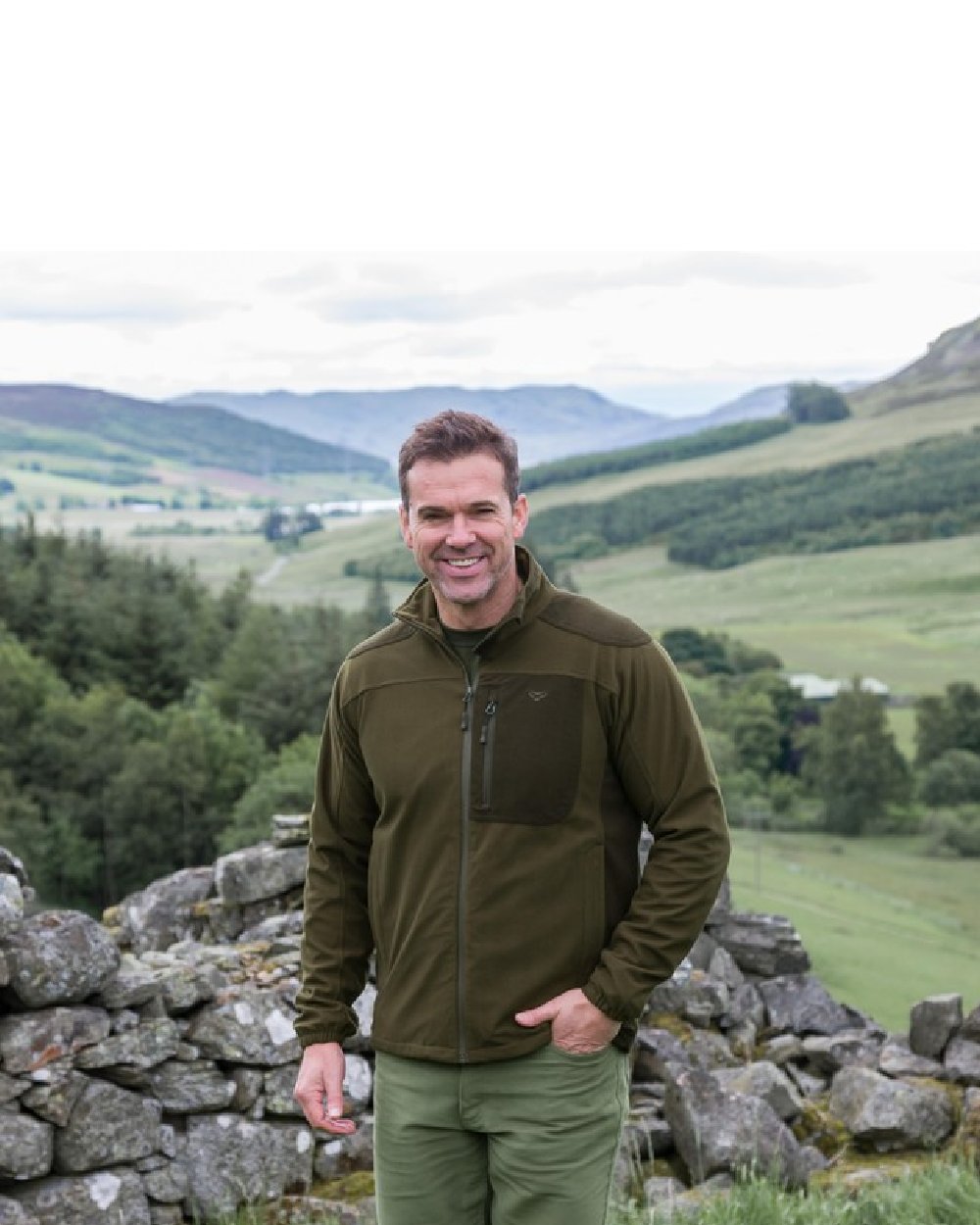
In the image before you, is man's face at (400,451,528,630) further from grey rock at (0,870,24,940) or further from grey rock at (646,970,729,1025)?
grey rock at (646,970,729,1025)

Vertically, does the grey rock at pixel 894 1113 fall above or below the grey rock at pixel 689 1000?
below

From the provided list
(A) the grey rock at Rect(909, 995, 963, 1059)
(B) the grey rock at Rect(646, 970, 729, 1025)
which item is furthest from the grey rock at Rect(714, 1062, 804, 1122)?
(A) the grey rock at Rect(909, 995, 963, 1059)

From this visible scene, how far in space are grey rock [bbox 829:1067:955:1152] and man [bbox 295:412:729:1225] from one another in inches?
230

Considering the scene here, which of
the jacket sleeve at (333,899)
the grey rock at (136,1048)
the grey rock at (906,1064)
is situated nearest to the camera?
the jacket sleeve at (333,899)

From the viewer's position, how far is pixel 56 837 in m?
57.2

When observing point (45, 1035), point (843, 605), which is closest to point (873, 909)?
point (45, 1035)

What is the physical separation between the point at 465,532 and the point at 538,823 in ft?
2.59

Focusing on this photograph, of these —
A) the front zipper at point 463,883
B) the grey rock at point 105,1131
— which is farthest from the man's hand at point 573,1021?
the grey rock at point 105,1131

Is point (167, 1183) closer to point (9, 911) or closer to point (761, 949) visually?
point (9, 911)

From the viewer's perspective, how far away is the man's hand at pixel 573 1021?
3938 mm

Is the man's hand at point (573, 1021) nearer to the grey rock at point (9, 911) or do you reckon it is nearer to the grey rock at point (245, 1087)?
the grey rock at point (9, 911)

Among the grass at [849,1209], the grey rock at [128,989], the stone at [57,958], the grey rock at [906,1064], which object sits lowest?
the grey rock at [906,1064]

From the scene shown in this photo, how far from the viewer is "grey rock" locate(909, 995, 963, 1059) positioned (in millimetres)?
10578

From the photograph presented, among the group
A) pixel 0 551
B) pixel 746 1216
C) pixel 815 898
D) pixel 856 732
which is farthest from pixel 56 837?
pixel 746 1216
